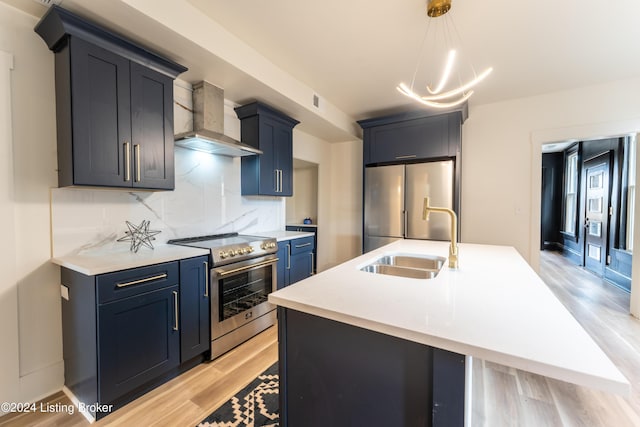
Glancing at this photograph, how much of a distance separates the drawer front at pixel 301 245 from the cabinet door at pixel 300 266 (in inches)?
1.6

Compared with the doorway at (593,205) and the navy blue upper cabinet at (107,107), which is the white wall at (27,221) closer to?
the navy blue upper cabinet at (107,107)

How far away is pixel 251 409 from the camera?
1640 millimetres

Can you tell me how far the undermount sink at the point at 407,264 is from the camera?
174cm

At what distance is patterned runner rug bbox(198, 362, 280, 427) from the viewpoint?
1538 millimetres

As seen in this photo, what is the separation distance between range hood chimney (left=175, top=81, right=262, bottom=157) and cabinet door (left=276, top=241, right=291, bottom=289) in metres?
1.08

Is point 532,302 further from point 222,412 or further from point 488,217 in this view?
point 488,217

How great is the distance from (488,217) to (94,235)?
14.4 feet

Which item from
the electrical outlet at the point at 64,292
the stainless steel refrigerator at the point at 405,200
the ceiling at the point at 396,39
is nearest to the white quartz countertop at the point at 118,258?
the electrical outlet at the point at 64,292

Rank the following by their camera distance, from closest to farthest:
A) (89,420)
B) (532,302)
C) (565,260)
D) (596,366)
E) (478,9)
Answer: (596,366) < (532,302) < (89,420) < (478,9) < (565,260)

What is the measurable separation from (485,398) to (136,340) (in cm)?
230

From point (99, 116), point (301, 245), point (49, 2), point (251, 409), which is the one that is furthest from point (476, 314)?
point (49, 2)

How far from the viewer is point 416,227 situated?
3.57 m

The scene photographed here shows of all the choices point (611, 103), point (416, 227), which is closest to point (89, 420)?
point (416, 227)

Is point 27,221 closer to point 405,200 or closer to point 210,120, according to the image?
point 210,120
